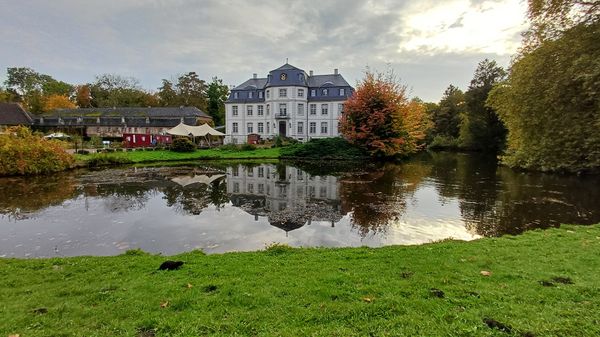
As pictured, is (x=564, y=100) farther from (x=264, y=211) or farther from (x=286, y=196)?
(x=264, y=211)

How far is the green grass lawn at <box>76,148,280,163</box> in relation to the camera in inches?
1224

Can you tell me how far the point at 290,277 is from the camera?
574 cm

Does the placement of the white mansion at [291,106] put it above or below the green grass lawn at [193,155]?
above

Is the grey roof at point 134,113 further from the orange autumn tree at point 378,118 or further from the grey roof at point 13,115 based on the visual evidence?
the orange autumn tree at point 378,118

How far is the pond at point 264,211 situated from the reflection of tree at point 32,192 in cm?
5

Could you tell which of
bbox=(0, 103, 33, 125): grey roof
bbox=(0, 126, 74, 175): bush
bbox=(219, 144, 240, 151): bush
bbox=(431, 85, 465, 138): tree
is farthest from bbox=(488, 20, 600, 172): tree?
bbox=(0, 103, 33, 125): grey roof

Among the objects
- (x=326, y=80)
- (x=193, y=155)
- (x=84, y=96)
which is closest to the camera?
(x=193, y=155)

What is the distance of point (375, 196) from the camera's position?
16.1 m

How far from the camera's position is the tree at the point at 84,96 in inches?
2992

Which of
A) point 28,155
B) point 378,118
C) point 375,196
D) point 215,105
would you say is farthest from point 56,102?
point 375,196

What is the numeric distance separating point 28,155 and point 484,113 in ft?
182

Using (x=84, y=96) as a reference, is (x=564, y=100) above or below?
below

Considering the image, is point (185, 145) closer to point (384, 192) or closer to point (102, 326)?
point (384, 192)

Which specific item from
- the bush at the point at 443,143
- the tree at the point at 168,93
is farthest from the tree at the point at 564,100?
the tree at the point at 168,93
